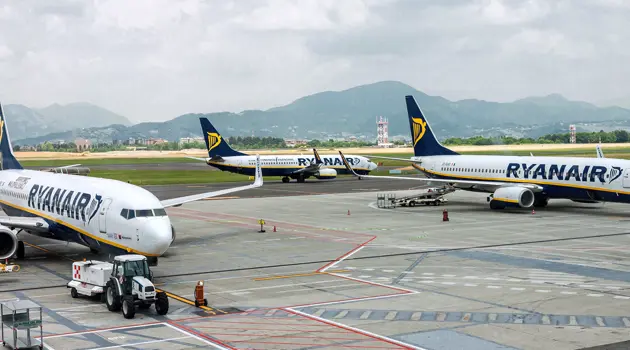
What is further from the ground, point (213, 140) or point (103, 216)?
point (213, 140)

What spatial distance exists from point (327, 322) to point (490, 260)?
1574 cm

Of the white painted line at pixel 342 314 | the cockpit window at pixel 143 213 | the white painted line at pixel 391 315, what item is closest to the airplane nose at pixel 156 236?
the cockpit window at pixel 143 213

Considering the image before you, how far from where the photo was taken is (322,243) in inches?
1784

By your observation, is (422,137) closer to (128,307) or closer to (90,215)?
(90,215)

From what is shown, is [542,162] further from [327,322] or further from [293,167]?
[293,167]

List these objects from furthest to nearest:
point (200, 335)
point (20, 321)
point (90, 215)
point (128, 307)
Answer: point (90, 215)
point (128, 307)
point (200, 335)
point (20, 321)

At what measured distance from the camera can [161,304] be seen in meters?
26.4

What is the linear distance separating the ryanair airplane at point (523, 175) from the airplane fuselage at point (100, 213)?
27056 mm

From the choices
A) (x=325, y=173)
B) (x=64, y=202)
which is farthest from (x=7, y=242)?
(x=325, y=173)

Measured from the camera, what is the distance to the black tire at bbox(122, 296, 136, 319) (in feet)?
84.8

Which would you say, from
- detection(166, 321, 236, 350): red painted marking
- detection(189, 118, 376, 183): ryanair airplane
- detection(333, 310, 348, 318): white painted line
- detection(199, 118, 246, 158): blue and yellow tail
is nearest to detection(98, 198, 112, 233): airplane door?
detection(166, 321, 236, 350): red painted marking

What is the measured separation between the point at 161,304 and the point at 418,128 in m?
51.4

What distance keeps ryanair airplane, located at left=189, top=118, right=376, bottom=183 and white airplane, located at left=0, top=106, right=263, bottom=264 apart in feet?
199

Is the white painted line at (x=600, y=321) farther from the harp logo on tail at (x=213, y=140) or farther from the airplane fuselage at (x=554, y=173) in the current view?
the harp logo on tail at (x=213, y=140)
